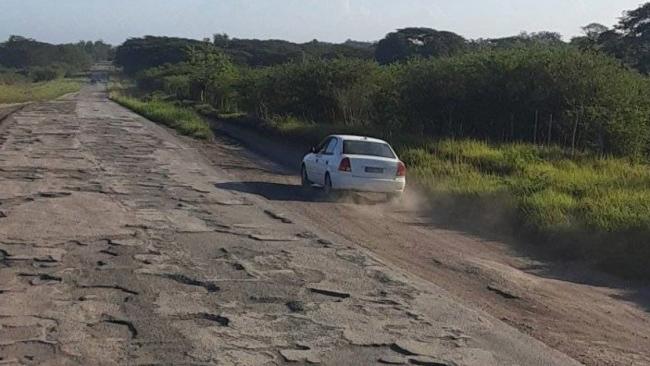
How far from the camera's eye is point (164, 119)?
155 ft

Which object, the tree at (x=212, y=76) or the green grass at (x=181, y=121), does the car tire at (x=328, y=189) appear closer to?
the green grass at (x=181, y=121)

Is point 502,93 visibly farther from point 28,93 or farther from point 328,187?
point 28,93

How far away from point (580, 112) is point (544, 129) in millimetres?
1975

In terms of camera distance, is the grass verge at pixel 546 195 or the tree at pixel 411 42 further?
the tree at pixel 411 42

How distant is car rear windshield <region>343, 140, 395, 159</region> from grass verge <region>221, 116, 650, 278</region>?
117 cm

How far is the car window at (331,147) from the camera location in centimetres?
2006

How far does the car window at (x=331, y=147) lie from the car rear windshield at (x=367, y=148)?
0.94ft

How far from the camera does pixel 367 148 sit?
20.0m

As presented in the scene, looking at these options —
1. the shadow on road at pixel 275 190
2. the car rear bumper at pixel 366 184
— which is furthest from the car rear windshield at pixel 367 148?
the shadow on road at pixel 275 190

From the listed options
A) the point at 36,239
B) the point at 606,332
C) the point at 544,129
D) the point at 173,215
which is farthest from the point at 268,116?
the point at 606,332

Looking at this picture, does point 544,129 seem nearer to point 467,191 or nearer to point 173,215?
point 467,191

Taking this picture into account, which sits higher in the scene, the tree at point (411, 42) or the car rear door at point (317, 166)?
the tree at point (411, 42)

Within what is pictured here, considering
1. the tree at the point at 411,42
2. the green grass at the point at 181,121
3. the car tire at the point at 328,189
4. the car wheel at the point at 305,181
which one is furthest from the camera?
the tree at the point at 411,42

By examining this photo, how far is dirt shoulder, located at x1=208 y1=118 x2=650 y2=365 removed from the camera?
29.0ft
